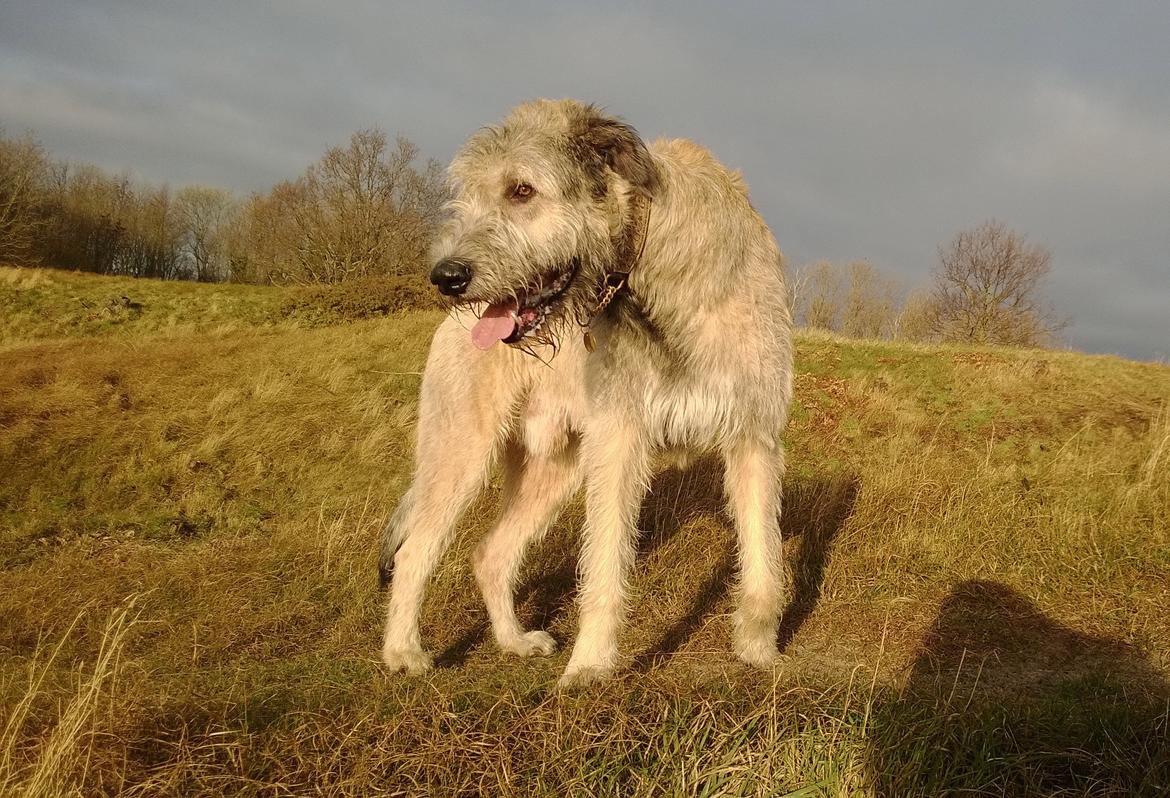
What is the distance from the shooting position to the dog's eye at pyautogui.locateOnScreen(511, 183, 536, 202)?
328cm

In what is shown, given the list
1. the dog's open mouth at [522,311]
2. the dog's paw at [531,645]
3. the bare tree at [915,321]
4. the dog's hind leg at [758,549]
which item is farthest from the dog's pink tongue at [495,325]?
the bare tree at [915,321]

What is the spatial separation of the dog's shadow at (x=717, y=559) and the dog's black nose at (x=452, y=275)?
7.28 ft

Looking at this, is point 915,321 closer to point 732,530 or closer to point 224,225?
point 732,530

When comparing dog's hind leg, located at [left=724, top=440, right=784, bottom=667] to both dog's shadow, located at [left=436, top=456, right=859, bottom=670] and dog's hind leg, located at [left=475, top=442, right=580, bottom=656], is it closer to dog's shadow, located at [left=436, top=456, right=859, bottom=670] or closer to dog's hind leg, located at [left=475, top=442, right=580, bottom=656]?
dog's shadow, located at [left=436, top=456, right=859, bottom=670]

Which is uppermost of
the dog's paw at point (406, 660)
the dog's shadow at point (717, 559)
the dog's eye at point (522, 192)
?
the dog's eye at point (522, 192)

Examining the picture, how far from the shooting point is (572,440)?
477 cm

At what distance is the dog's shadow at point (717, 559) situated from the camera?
15.3 feet

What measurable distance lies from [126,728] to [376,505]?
541 cm

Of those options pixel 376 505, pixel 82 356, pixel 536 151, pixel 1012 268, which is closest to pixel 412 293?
→ pixel 82 356

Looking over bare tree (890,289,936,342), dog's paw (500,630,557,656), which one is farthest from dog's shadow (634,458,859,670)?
bare tree (890,289,936,342)

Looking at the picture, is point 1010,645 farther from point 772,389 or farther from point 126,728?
point 126,728

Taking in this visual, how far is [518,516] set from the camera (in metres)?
4.86

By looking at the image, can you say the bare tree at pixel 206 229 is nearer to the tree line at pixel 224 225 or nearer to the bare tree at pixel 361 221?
the tree line at pixel 224 225

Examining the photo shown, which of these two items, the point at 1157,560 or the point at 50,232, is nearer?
the point at 1157,560
